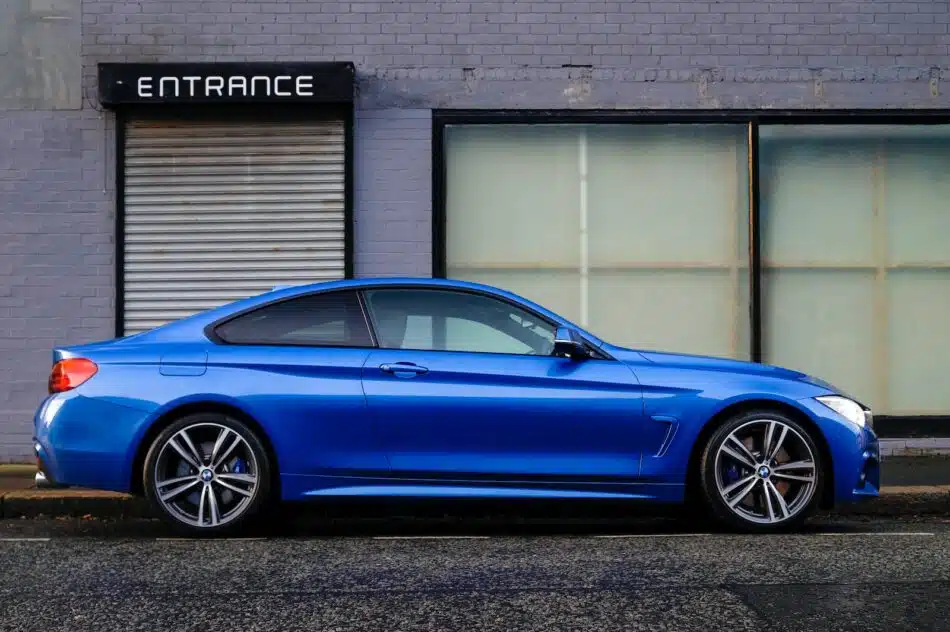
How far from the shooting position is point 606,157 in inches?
482

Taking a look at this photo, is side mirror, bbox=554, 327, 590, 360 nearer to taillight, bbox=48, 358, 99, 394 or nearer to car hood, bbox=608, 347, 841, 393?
car hood, bbox=608, 347, 841, 393

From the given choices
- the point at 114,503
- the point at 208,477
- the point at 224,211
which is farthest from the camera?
the point at 224,211

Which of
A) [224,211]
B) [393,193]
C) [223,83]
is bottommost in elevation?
[224,211]

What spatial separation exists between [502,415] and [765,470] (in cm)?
150

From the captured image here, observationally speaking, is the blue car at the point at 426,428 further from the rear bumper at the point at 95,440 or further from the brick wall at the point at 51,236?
the brick wall at the point at 51,236

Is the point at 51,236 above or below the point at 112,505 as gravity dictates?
above

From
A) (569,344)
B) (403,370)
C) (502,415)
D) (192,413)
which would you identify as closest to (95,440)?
(192,413)

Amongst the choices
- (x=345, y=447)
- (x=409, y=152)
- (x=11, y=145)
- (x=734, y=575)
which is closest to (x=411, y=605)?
(x=734, y=575)

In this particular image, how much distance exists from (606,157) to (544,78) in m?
0.91

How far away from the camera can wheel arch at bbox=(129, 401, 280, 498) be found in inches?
292

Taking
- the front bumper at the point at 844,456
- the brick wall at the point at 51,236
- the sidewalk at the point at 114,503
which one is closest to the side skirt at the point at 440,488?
the front bumper at the point at 844,456

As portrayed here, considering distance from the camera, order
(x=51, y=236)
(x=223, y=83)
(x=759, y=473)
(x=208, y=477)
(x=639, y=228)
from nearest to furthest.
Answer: (x=208, y=477) → (x=759, y=473) → (x=223, y=83) → (x=51, y=236) → (x=639, y=228)

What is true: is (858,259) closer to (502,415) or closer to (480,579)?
(502,415)

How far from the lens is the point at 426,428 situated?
24.3ft
